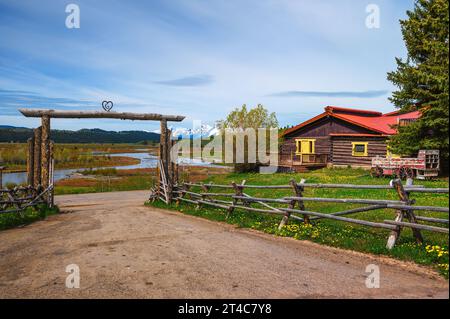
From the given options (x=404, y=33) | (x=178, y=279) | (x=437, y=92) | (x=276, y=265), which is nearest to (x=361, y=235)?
(x=276, y=265)

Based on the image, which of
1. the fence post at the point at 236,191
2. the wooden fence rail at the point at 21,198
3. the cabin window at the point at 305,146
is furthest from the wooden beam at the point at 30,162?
the cabin window at the point at 305,146

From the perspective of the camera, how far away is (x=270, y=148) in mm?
35406

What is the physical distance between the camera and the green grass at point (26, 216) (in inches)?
490

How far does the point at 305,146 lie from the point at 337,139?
136 inches

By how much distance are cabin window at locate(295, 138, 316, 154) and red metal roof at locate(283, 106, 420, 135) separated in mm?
1333

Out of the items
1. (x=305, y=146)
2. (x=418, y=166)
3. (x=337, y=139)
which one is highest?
(x=337, y=139)

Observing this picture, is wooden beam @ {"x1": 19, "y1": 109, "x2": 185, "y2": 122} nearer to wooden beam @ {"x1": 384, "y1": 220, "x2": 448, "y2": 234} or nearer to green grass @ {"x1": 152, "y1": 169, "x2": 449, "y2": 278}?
green grass @ {"x1": 152, "y1": 169, "x2": 449, "y2": 278}

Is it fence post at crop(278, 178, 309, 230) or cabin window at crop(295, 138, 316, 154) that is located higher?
cabin window at crop(295, 138, 316, 154)

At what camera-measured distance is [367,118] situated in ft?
113

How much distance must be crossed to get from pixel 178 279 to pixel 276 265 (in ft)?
6.32

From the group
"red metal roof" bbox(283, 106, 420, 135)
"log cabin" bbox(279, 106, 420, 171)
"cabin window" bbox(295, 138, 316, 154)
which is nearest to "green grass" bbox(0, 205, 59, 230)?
"log cabin" bbox(279, 106, 420, 171)

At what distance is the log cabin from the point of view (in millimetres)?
30484

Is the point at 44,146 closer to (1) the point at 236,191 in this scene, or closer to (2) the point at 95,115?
(2) the point at 95,115

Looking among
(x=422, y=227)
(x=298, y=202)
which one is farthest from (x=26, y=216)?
(x=422, y=227)
